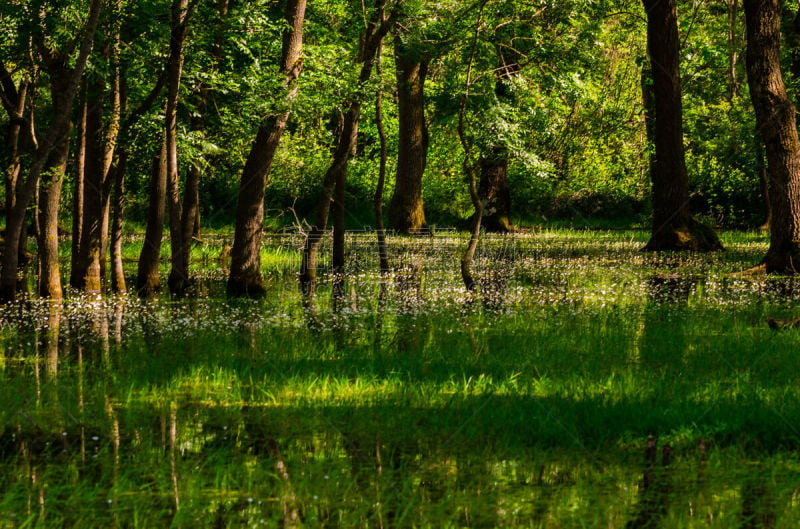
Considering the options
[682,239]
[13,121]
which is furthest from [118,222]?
[682,239]

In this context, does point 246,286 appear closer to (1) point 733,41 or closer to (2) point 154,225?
(2) point 154,225

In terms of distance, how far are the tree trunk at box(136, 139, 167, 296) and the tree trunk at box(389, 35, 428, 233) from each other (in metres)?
21.4

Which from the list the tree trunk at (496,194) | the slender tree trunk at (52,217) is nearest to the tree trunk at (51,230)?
the slender tree trunk at (52,217)

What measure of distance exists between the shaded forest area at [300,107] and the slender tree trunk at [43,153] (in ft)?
0.17

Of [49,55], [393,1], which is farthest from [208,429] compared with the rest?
[393,1]

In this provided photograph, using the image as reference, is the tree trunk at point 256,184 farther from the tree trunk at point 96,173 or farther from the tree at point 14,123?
the tree at point 14,123

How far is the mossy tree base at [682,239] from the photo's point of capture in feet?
105

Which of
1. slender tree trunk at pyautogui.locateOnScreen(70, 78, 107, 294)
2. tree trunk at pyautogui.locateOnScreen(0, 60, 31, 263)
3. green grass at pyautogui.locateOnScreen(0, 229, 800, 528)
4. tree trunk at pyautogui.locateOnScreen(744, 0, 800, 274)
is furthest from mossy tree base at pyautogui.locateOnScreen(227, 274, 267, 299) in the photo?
tree trunk at pyautogui.locateOnScreen(744, 0, 800, 274)

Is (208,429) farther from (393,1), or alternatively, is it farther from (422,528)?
Result: (393,1)

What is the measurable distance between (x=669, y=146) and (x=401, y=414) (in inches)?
1009

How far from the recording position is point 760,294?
18.6 meters

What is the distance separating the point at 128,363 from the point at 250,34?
11746mm

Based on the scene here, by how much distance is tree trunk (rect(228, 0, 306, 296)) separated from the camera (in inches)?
802

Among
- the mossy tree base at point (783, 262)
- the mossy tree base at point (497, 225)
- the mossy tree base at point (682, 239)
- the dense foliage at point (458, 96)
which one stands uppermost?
the dense foliage at point (458, 96)
